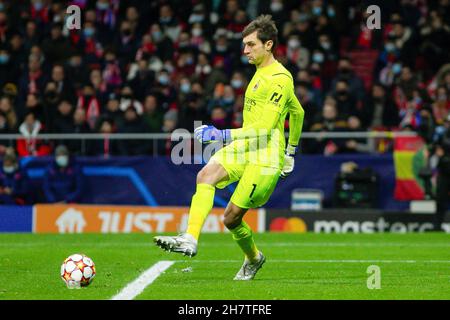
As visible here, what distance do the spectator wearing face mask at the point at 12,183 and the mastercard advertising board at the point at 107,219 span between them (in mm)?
742

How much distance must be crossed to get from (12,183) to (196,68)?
193 inches

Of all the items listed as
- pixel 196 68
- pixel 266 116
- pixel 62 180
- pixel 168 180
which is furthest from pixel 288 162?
pixel 196 68

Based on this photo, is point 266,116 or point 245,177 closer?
point 266,116

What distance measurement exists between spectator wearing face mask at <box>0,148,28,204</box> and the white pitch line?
831 cm

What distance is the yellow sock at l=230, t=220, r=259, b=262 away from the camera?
1088 cm

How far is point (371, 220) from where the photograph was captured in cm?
1942

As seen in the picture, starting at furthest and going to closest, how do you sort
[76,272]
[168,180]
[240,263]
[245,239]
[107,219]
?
[168,180] → [107,219] → [240,263] → [245,239] → [76,272]

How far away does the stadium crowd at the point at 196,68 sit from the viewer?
21109 mm

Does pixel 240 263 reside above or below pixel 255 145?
below

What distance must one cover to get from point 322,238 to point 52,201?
218 inches

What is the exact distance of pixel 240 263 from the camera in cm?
1301

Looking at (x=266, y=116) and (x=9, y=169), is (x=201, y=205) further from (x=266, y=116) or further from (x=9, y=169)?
(x=9, y=169)

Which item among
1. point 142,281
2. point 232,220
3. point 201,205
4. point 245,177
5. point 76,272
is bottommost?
point 142,281
